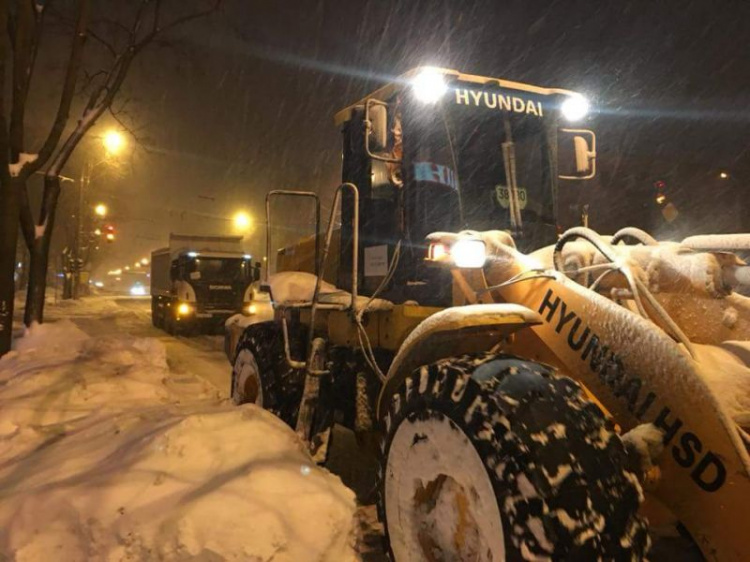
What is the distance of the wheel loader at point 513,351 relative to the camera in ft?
6.60

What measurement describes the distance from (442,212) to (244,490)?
226 centimetres

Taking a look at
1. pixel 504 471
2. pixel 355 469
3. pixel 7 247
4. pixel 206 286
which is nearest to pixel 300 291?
pixel 355 469

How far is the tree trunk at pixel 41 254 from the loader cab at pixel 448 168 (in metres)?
11.0

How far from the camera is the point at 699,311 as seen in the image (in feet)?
9.75

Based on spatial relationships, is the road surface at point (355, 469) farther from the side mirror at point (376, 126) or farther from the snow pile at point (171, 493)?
the side mirror at point (376, 126)

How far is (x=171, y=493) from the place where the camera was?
3391 millimetres

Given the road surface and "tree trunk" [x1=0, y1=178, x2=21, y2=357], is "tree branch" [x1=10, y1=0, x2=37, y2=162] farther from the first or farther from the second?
the road surface

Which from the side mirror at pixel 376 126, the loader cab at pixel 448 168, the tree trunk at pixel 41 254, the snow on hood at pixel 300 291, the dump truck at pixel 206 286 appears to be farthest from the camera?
the dump truck at pixel 206 286

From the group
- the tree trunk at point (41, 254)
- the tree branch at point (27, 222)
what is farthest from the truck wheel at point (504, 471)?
the tree trunk at point (41, 254)

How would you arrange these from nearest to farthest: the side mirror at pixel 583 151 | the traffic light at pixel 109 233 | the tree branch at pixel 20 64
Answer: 1. the side mirror at pixel 583 151
2. the tree branch at pixel 20 64
3. the traffic light at pixel 109 233

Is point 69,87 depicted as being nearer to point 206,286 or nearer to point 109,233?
point 206,286

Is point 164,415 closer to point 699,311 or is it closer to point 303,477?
point 303,477

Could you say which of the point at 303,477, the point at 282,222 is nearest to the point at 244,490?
the point at 303,477

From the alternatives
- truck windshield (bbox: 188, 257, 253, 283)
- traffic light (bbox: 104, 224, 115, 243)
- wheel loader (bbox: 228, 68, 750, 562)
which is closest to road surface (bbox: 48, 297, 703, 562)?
wheel loader (bbox: 228, 68, 750, 562)
